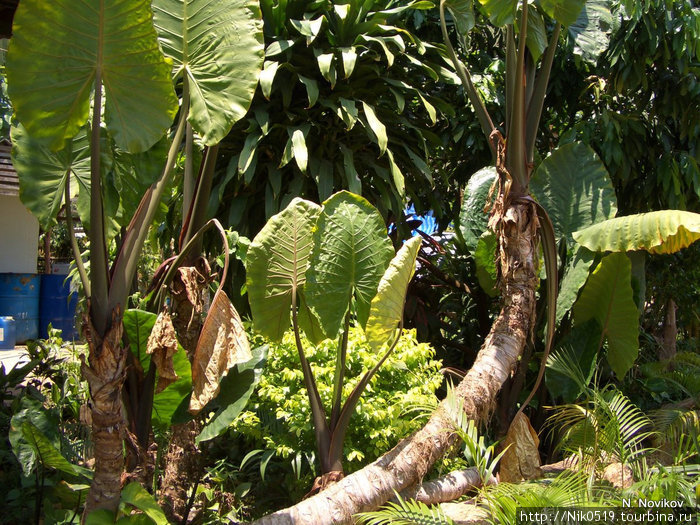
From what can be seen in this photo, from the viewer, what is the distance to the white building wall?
9.98 m

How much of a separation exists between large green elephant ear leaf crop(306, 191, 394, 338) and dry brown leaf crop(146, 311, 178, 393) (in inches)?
28.6

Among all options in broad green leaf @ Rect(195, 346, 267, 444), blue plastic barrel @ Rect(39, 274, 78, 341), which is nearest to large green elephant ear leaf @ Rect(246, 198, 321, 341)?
broad green leaf @ Rect(195, 346, 267, 444)

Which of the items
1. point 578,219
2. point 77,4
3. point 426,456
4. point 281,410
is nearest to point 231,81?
point 77,4

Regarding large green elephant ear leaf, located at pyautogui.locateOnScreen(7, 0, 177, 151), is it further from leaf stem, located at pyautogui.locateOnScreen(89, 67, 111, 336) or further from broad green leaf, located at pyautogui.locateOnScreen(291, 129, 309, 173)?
broad green leaf, located at pyautogui.locateOnScreen(291, 129, 309, 173)

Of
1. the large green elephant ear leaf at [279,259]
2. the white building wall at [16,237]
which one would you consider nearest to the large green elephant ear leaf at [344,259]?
the large green elephant ear leaf at [279,259]

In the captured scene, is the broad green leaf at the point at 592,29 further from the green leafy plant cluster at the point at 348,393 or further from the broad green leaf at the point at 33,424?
the broad green leaf at the point at 33,424

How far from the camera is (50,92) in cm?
239

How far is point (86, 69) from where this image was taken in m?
2.43

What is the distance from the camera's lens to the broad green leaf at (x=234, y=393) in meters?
3.01

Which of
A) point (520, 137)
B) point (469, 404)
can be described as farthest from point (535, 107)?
point (469, 404)

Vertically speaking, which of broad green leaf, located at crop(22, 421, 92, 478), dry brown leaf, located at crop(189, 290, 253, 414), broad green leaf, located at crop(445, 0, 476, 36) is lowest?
broad green leaf, located at crop(22, 421, 92, 478)

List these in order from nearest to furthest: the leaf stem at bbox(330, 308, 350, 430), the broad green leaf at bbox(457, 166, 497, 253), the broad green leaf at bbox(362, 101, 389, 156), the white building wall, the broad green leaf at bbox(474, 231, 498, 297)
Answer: the leaf stem at bbox(330, 308, 350, 430) < the broad green leaf at bbox(362, 101, 389, 156) < the broad green leaf at bbox(474, 231, 498, 297) < the broad green leaf at bbox(457, 166, 497, 253) < the white building wall

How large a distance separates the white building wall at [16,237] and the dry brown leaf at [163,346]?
8158mm

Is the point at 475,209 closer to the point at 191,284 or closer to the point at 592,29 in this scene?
the point at 592,29
